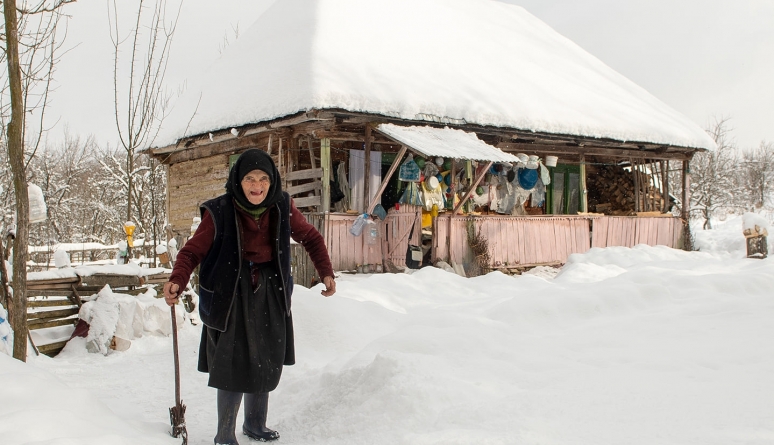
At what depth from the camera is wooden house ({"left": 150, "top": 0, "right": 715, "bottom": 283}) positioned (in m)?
10.6

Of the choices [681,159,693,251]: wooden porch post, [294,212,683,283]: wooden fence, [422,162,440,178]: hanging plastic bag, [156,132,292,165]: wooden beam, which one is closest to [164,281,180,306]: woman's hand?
[294,212,683,283]: wooden fence

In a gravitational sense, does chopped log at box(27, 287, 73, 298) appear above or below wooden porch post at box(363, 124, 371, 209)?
below

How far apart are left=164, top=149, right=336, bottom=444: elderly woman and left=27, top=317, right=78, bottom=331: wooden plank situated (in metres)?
3.69

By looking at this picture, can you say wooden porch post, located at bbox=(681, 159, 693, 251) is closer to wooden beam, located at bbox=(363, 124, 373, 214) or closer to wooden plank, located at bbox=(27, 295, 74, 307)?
wooden beam, located at bbox=(363, 124, 373, 214)

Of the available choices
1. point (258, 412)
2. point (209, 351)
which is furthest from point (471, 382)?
point (209, 351)

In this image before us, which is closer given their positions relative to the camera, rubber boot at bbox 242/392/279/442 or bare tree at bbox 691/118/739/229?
rubber boot at bbox 242/392/279/442

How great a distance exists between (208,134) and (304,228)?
10.0 meters

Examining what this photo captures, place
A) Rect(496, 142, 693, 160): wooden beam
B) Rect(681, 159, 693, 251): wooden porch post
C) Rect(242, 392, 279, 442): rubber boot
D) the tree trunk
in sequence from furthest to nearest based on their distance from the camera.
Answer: Rect(681, 159, 693, 251): wooden porch post, Rect(496, 142, 693, 160): wooden beam, the tree trunk, Rect(242, 392, 279, 442): rubber boot

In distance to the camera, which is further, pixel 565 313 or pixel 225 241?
pixel 565 313

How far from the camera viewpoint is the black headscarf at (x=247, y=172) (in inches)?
120

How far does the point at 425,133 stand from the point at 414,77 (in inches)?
73.9

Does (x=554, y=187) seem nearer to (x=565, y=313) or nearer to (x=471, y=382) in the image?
(x=565, y=313)

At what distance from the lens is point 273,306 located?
313cm

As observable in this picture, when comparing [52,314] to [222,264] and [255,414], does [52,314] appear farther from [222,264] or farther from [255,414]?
[222,264]
